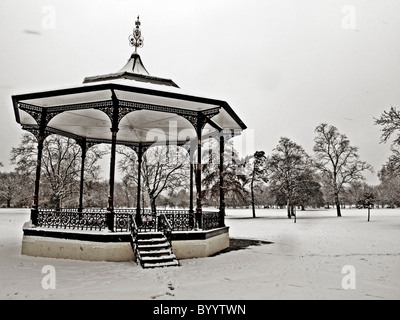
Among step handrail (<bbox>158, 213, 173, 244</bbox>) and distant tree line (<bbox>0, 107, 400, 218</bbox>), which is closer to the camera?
step handrail (<bbox>158, 213, 173, 244</bbox>)

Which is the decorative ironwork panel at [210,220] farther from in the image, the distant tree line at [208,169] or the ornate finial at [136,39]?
the distant tree line at [208,169]

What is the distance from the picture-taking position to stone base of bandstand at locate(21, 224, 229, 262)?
9172mm

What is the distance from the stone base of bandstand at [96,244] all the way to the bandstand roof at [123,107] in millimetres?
4069

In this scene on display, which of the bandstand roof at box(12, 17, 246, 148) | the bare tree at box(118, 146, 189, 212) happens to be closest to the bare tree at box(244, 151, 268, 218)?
the bare tree at box(118, 146, 189, 212)

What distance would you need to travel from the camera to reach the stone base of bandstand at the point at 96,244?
9.17 metres

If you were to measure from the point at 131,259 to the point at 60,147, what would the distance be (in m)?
23.9

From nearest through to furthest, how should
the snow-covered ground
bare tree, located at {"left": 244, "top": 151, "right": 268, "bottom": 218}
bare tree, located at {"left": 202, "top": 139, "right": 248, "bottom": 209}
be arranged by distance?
the snow-covered ground, bare tree, located at {"left": 202, "top": 139, "right": 248, "bottom": 209}, bare tree, located at {"left": 244, "top": 151, "right": 268, "bottom": 218}

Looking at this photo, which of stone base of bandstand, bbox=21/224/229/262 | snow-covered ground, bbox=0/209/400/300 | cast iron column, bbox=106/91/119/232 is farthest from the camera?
cast iron column, bbox=106/91/119/232

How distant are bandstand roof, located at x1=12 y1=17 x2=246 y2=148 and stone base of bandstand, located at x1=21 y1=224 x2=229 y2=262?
407 centimetres

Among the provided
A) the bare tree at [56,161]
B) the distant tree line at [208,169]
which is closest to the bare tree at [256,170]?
the distant tree line at [208,169]

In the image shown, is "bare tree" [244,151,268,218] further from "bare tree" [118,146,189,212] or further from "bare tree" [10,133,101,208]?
"bare tree" [10,133,101,208]

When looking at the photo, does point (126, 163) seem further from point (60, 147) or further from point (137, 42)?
point (137, 42)

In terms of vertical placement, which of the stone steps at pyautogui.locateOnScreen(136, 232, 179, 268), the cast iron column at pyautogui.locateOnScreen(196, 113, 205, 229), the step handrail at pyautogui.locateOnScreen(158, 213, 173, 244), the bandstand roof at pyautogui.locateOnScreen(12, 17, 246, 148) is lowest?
the stone steps at pyautogui.locateOnScreen(136, 232, 179, 268)
